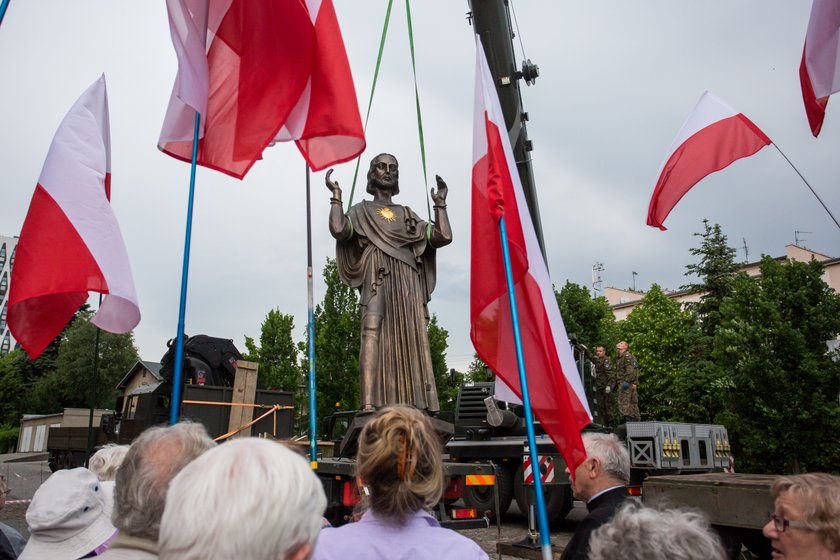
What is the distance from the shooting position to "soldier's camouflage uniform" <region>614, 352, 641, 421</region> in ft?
42.4

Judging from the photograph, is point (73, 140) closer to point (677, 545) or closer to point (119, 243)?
point (119, 243)

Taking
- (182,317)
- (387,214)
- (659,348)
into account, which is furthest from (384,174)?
(659,348)

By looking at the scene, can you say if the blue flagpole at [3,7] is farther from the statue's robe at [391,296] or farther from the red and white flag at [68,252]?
the statue's robe at [391,296]

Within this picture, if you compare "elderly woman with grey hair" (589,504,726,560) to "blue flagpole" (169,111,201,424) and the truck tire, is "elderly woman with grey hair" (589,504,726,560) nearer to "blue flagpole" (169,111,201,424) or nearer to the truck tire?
"blue flagpole" (169,111,201,424)

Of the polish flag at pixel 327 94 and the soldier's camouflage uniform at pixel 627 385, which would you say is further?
the soldier's camouflage uniform at pixel 627 385

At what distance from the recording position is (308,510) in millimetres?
1357

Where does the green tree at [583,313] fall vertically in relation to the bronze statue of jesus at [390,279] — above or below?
above

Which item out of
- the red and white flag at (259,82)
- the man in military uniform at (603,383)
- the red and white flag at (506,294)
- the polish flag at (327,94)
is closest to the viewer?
the red and white flag at (506,294)

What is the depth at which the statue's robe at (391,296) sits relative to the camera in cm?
604

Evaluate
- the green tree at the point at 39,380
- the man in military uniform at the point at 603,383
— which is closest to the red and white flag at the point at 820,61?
the man in military uniform at the point at 603,383

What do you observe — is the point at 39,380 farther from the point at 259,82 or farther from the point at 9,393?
the point at 259,82

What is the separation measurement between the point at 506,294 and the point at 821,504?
1.86 m

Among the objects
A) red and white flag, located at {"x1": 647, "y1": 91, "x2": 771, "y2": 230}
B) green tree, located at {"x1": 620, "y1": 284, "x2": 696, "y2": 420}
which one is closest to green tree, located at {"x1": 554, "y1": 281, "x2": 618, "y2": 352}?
green tree, located at {"x1": 620, "y1": 284, "x2": 696, "y2": 420}

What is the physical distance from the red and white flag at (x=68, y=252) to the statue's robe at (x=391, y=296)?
226cm
